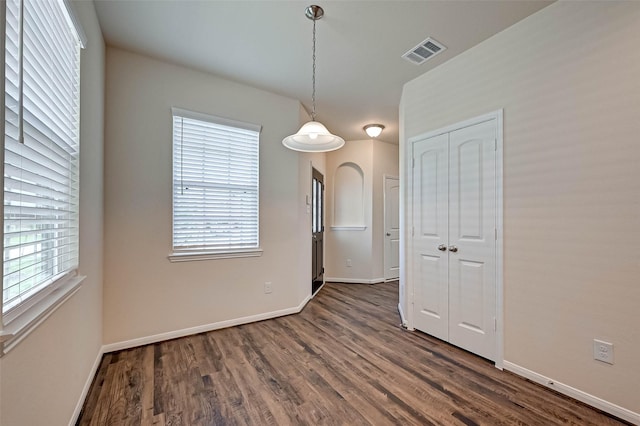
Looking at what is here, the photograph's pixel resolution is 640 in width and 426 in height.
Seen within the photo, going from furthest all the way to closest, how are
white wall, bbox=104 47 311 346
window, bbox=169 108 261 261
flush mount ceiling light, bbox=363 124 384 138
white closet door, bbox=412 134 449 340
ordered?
1. flush mount ceiling light, bbox=363 124 384 138
2. window, bbox=169 108 261 261
3. white closet door, bbox=412 134 449 340
4. white wall, bbox=104 47 311 346

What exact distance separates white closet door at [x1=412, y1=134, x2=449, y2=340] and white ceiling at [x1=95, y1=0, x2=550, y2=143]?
35.5 inches

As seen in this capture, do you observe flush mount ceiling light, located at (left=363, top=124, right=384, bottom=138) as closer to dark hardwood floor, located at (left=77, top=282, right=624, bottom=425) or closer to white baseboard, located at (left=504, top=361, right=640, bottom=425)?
dark hardwood floor, located at (left=77, top=282, right=624, bottom=425)

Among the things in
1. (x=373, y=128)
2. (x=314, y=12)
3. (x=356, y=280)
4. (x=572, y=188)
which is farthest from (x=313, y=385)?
(x=373, y=128)

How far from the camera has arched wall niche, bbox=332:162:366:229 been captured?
219 inches

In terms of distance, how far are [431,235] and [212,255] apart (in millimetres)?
2336

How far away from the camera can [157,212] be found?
2830 millimetres

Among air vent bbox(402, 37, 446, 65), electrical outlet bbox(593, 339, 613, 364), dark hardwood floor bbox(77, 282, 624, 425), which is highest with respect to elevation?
air vent bbox(402, 37, 446, 65)

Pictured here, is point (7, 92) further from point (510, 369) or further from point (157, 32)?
point (510, 369)

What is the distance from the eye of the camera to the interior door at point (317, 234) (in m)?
4.70

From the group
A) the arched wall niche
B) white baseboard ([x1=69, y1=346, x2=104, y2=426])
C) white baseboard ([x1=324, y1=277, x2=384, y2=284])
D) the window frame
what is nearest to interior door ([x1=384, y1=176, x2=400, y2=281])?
white baseboard ([x1=324, y1=277, x2=384, y2=284])

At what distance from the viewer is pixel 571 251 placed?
1983mm

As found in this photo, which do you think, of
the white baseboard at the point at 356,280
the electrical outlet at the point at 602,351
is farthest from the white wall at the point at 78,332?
the white baseboard at the point at 356,280

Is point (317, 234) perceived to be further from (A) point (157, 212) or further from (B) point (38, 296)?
(B) point (38, 296)

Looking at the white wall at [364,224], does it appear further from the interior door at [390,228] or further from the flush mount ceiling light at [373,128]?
the flush mount ceiling light at [373,128]
